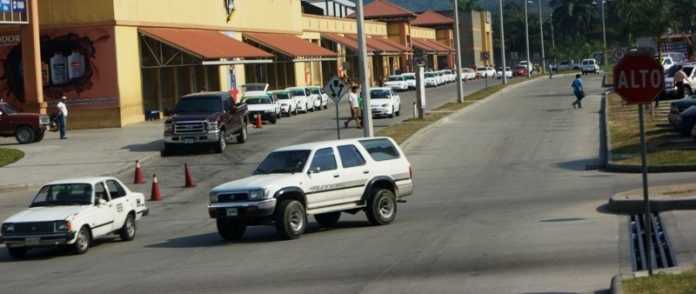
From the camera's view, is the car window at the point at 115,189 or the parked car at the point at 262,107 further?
the parked car at the point at 262,107

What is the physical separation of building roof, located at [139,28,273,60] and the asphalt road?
2535cm

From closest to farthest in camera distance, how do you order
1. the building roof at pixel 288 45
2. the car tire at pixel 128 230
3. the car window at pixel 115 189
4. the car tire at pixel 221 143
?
the car window at pixel 115 189
the car tire at pixel 128 230
the car tire at pixel 221 143
the building roof at pixel 288 45

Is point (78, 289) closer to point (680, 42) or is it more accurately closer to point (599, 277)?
point (599, 277)

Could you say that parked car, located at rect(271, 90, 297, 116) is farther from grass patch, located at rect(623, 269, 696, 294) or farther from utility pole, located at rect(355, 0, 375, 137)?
grass patch, located at rect(623, 269, 696, 294)

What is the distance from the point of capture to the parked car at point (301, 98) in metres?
67.4

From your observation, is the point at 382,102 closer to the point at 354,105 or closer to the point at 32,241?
the point at 354,105

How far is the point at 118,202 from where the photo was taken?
76.8 ft

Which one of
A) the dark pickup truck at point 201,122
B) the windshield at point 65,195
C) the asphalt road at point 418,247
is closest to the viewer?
the asphalt road at point 418,247

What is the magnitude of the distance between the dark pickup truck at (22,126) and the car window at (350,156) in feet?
96.7

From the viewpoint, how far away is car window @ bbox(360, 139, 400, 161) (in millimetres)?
23328

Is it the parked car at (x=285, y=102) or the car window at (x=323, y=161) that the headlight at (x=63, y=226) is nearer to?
the car window at (x=323, y=161)

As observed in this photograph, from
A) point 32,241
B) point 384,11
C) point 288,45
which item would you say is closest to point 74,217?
point 32,241

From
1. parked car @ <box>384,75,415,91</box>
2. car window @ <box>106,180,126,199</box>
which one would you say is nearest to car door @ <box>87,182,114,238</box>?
car window @ <box>106,180,126,199</box>

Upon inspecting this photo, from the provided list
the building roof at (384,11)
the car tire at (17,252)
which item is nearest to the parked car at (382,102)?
the car tire at (17,252)
